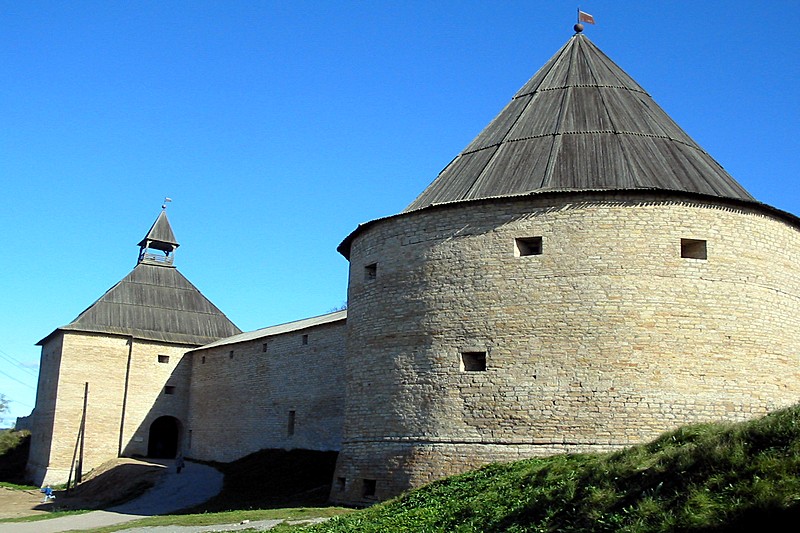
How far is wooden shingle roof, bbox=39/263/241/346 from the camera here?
3105 centimetres

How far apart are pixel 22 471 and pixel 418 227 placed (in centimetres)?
2378

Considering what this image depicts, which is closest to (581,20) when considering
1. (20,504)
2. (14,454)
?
(20,504)

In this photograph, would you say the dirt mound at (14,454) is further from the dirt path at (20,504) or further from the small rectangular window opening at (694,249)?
the small rectangular window opening at (694,249)

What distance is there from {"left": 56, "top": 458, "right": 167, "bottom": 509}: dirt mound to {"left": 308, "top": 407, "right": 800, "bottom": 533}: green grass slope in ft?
42.2

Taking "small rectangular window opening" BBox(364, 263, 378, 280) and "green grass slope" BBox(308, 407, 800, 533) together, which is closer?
"green grass slope" BBox(308, 407, 800, 533)

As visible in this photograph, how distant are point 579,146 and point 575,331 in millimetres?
3831

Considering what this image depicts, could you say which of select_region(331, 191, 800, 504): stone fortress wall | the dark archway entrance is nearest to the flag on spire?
select_region(331, 191, 800, 504): stone fortress wall

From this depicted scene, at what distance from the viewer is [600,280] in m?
13.6

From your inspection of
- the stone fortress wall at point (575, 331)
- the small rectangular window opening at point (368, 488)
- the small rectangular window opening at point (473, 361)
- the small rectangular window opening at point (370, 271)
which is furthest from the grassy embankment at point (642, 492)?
the small rectangular window opening at point (370, 271)

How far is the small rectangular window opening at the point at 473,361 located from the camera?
1409cm

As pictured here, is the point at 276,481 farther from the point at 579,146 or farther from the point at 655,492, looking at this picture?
the point at 655,492

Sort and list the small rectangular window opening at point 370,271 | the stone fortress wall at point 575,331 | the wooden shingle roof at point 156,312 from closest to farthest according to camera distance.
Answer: the stone fortress wall at point 575,331, the small rectangular window opening at point 370,271, the wooden shingle roof at point 156,312

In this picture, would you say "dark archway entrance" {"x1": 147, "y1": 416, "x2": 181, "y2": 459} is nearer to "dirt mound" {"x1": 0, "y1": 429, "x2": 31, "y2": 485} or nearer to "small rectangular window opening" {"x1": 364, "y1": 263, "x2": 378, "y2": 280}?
"dirt mound" {"x1": 0, "y1": 429, "x2": 31, "y2": 485}

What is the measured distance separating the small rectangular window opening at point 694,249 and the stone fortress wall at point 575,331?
1.0 inches
